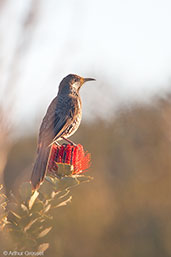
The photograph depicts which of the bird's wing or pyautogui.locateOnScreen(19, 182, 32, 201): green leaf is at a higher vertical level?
the bird's wing

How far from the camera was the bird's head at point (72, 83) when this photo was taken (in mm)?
5254

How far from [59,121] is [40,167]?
114 centimetres

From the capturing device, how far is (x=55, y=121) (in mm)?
4160

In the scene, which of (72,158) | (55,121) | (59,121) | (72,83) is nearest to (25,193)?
(72,158)

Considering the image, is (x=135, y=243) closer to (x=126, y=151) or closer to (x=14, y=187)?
(x=126, y=151)

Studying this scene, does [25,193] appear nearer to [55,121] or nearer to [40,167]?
[40,167]

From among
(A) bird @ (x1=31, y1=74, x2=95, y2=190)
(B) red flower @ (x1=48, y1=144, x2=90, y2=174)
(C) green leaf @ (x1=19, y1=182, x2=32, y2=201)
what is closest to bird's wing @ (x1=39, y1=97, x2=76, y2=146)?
(A) bird @ (x1=31, y1=74, x2=95, y2=190)

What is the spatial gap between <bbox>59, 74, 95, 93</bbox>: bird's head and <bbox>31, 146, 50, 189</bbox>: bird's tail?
1.83 metres

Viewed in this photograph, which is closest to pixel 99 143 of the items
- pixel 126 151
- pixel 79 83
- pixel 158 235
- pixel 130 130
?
pixel 126 151

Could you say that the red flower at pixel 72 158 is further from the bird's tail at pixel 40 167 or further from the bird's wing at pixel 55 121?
the bird's wing at pixel 55 121

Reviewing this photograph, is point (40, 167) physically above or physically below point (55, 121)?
below

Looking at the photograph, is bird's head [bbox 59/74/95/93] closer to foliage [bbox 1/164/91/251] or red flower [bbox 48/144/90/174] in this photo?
red flower [bbox 48/144/90/174]

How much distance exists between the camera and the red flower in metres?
3.11

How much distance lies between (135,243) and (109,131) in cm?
637
